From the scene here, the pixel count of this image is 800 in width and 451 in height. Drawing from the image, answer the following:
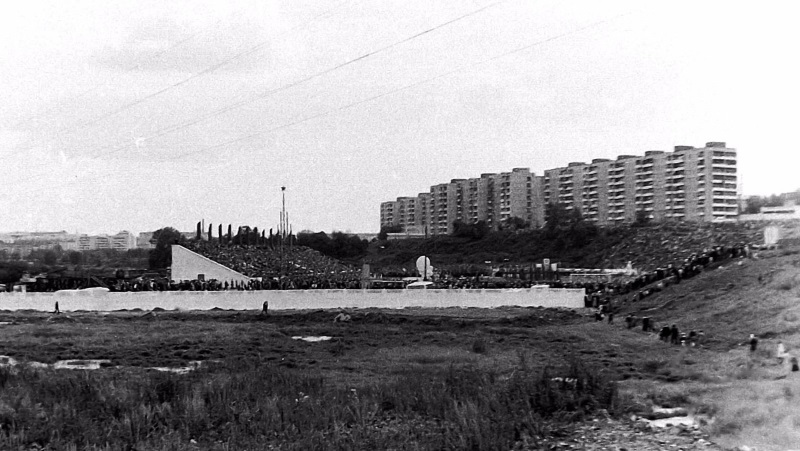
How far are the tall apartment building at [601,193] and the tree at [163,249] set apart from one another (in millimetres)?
15021

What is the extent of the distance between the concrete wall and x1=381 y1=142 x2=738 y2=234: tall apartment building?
17.9m

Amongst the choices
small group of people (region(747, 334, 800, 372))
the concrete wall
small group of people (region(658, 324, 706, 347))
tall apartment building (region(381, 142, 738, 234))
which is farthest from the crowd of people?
small group of people (region(747, 334, 800, 372))

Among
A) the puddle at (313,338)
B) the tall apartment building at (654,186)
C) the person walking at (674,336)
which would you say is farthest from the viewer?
the tall apartment building at (654,186)

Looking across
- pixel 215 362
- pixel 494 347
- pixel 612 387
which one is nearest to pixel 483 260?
pixel 494 347

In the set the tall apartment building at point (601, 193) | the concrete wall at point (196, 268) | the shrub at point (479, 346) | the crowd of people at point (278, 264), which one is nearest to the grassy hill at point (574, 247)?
the tall apartment building at point (601, 193)

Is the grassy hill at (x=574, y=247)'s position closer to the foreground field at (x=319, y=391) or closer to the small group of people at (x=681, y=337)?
the small group of people at (x=681, y=337)

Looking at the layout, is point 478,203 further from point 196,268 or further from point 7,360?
point 7,360

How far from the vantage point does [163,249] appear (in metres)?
58.2

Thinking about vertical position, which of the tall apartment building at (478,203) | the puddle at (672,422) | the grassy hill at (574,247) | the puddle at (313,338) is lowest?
the puddle at (313,338)

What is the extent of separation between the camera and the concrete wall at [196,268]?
39531 mm

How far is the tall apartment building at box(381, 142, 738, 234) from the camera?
139 ft

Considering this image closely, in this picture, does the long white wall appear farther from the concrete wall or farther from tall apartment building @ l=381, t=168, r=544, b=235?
tall apartment building @ l=381, t=168, r=544, b=235

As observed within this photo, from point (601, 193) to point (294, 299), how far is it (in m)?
28.4

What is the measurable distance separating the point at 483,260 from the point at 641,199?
10.8 meters
